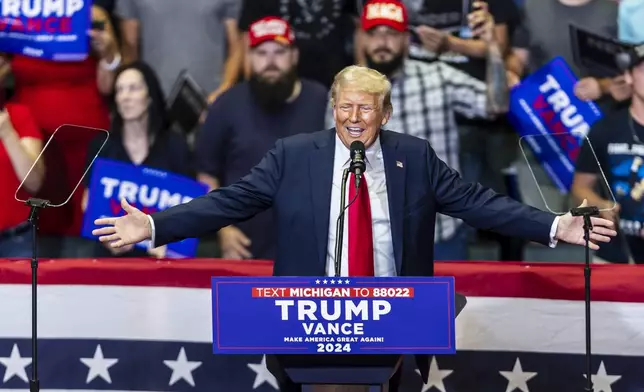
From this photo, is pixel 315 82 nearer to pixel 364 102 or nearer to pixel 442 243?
pixel 442 243

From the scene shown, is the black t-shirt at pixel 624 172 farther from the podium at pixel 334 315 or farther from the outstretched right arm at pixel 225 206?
the podium at pixel 334 315

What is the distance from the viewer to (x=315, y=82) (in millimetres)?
5195

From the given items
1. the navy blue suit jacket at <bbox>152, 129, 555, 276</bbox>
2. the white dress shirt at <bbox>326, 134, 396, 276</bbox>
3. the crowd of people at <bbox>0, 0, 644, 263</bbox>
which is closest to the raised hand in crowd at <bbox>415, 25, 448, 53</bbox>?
the crowd of people at <bbox>0, 0, 644, 263</bbox>

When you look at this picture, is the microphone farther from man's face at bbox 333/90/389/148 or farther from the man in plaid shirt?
the man in plaid shirt

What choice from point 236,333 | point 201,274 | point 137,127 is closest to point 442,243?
point 201,274

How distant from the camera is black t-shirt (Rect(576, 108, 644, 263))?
4.92 m

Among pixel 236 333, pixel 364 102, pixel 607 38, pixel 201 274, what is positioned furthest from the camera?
pixel 607 38

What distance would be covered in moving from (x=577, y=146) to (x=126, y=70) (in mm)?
2134

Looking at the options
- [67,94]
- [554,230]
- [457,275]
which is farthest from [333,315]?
[67,94]

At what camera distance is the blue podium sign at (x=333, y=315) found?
2965 mm

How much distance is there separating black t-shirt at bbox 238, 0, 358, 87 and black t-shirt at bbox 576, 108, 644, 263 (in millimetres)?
1240

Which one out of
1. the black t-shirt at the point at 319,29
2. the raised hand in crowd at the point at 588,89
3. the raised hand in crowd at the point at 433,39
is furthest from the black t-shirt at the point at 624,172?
the black t-shirt at the point at 319,29

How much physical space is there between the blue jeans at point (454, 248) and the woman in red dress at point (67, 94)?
5.57ft

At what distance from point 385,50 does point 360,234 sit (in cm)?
191
